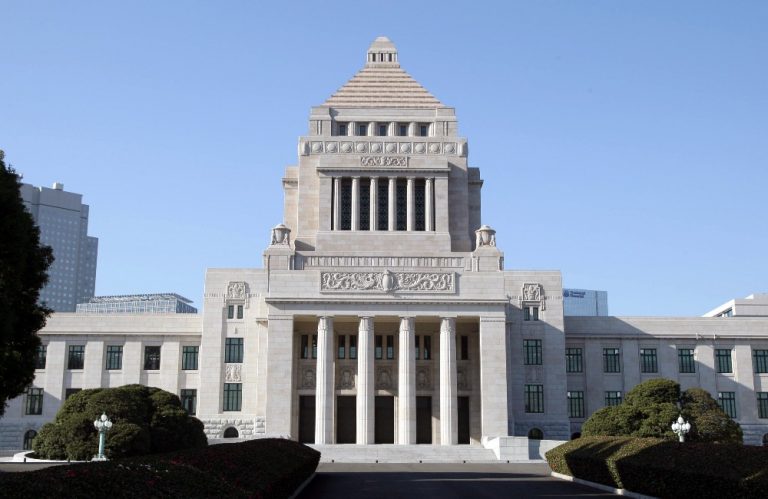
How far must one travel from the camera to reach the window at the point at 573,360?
212ft

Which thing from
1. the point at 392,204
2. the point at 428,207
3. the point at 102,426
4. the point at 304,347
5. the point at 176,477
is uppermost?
the point at 392,204

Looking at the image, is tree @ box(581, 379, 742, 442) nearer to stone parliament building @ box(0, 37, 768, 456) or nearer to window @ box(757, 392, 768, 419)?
stone parliament building @ box(0, 37, 768, 456)

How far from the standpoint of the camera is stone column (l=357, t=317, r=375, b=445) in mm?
55344

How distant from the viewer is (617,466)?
102 feet

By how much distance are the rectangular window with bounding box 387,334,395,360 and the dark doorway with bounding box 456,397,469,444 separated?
5.57 metres

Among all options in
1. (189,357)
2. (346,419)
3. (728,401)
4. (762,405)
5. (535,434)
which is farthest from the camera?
(762,405)

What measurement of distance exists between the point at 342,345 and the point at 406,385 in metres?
7.24

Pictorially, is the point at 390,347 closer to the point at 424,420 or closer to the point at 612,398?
the point at 424,420

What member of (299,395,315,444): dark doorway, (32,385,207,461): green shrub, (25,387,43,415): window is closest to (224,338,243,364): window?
(299,395,315,444): dark doorway

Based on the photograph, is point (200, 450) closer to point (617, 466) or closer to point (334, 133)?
point (617, 466)

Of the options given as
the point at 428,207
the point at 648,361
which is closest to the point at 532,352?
the point at 648,361

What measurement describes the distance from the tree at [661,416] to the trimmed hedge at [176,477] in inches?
995

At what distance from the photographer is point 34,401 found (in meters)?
63.0

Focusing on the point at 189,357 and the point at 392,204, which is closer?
the point at 189,357
